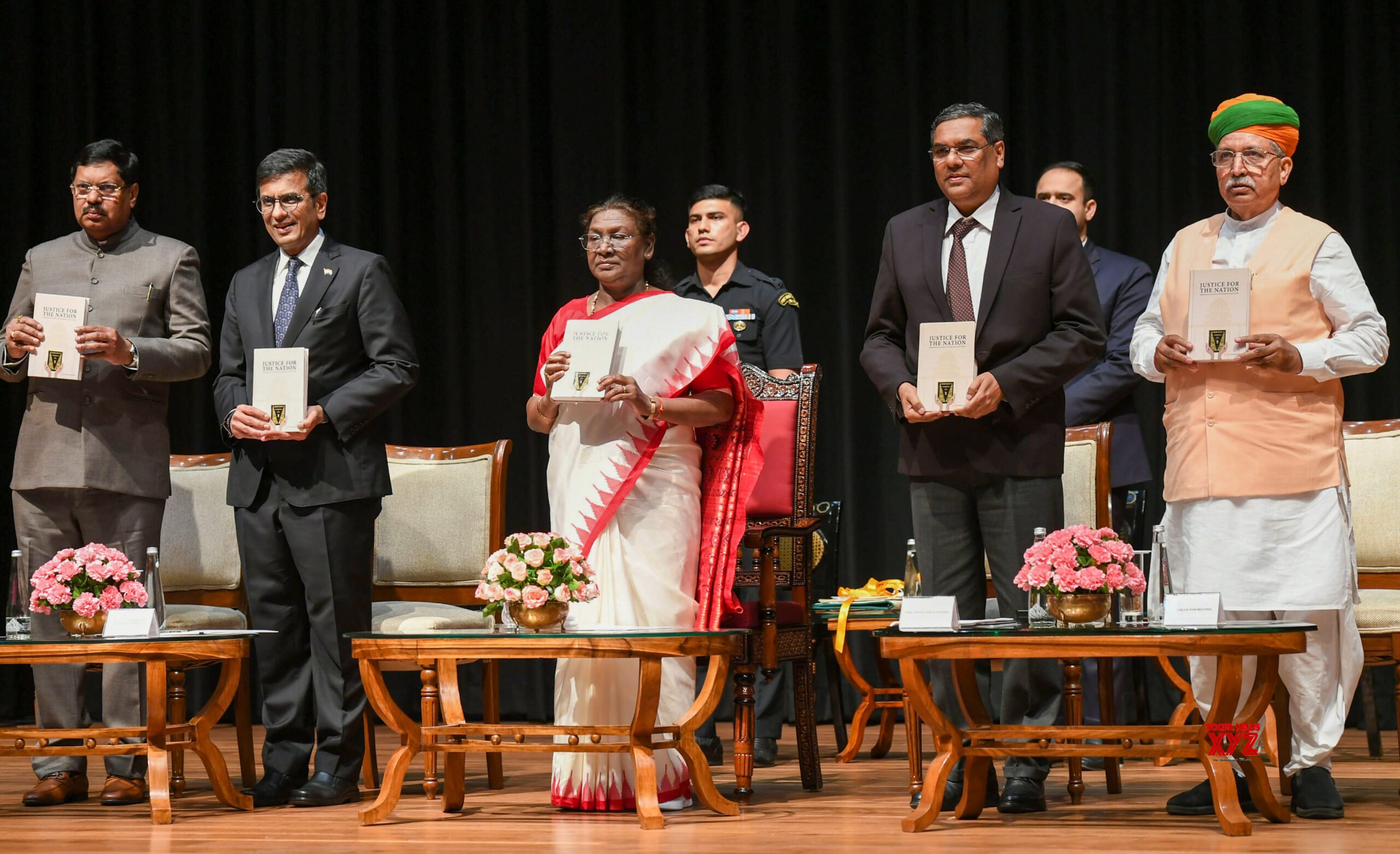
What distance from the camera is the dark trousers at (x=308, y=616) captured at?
3920 mm

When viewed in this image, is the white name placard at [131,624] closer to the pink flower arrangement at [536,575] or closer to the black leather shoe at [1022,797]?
the pink flower arrangement at [536,575]

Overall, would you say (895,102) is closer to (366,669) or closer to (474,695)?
(474,695)

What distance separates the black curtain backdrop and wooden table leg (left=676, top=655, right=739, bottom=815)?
253 cm

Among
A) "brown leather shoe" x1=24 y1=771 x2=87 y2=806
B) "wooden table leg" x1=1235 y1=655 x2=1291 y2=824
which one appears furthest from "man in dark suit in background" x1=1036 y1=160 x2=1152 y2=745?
"brown leather shoe" x1=24 y1=771 x2=87 y2=806

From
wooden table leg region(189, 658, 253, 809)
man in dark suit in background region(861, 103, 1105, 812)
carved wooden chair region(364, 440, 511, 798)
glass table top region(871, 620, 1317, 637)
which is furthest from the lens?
carved wooden chair region(364, 440, 511, 798)

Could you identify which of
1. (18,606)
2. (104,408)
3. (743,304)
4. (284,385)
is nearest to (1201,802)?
(743,304)

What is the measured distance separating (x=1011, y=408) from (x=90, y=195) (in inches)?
99.5

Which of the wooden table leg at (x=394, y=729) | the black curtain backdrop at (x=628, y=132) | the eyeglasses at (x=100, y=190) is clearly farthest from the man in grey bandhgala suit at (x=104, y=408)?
the black curtain backdrop at (x=628, y=132)

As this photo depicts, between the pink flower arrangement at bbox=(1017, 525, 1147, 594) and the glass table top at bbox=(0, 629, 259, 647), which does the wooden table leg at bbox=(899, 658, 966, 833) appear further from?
the glass table top at bbox=(0, 629, 259, 647)

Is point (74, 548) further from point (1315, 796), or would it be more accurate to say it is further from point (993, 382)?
point (1315, 796)

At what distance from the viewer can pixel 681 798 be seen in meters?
3.71

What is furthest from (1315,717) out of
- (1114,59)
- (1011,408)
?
(1114,59)

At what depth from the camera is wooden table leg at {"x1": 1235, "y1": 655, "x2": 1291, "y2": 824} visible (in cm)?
320

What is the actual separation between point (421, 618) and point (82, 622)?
3.04ft
